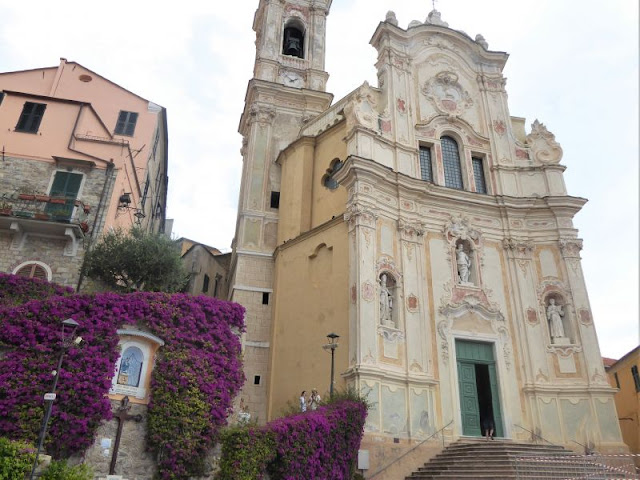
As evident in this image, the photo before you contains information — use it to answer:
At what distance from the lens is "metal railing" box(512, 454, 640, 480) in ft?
49.1

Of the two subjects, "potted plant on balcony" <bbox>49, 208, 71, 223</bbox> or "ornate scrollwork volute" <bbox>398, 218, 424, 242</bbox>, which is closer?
"potted plant on balcony" <bbox>49, 208, 71, 223</bbox>

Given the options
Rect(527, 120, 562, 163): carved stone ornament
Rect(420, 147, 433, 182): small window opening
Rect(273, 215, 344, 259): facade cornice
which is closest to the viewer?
Rect(273, 215, 344, 259): facade cornice

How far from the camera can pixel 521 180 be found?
79.8 feet

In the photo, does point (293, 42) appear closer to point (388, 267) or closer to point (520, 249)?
point (388, 267)

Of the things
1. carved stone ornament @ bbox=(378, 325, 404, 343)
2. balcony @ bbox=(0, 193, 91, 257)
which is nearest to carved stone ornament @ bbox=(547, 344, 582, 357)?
carved stone ornament @ bbox=(378, 325, 404, 343)

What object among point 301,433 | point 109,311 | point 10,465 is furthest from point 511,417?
point 10,465

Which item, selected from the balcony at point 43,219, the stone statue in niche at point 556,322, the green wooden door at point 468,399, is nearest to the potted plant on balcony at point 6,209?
the balcony at point 43,219

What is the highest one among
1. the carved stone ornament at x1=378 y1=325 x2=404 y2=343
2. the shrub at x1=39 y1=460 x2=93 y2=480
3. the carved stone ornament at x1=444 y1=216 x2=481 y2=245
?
the carved stone ornament at x1=444 y1=216 x2=481 y2=245

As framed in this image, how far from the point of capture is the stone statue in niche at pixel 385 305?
1889 centimetres

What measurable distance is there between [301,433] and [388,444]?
4.11m

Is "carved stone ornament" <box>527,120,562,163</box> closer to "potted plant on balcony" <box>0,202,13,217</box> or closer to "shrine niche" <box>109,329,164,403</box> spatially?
"shrine niche" <box>109,329,164,403</box>

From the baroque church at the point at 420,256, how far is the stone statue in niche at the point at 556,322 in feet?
0.31

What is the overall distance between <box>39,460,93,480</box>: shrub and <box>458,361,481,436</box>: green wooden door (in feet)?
39.7

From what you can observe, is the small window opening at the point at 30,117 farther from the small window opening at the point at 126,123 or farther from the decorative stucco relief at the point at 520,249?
the decorative stucco relief at the point at 520,249
